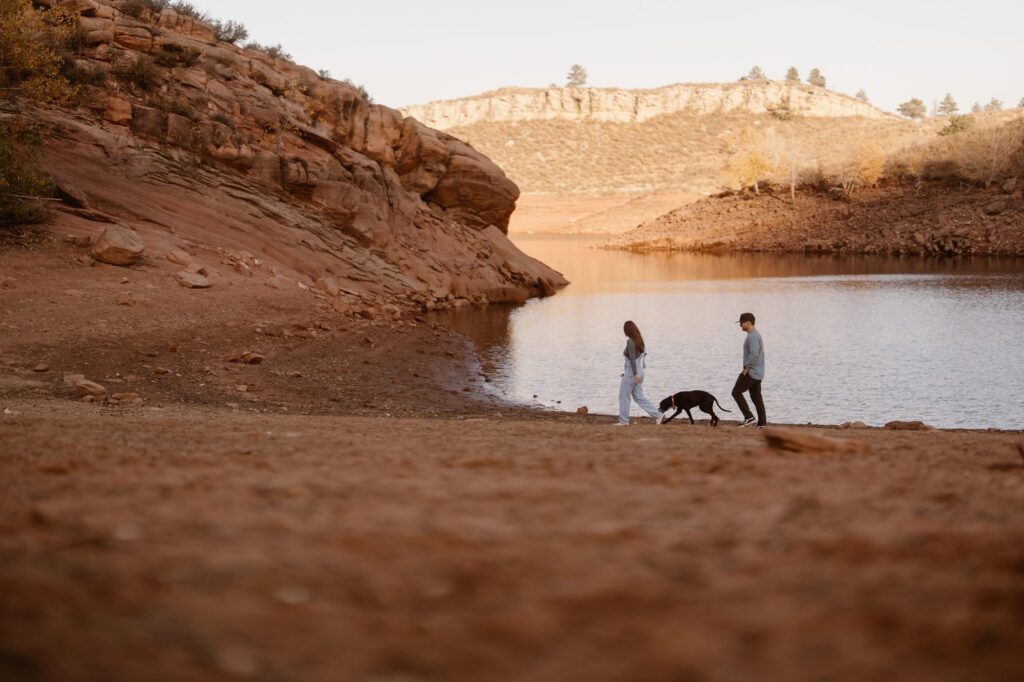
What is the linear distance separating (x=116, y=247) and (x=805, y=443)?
1578 centimetres

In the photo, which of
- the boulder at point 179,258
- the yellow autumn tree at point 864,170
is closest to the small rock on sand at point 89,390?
the boulder at point 179,258

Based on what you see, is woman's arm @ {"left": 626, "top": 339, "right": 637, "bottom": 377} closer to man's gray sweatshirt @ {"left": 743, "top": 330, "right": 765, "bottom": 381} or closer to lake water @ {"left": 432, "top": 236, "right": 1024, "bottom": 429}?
man's gray sweatshirt @ {"left": 743, "top": 330, "right": 765, "bottom": 381}

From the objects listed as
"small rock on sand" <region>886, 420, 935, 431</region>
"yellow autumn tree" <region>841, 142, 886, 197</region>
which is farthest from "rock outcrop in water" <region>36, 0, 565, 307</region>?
"yellow autumn tree" <region>841, 142, 886, 197</region>

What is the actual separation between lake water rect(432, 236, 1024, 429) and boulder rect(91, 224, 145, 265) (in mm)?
7910

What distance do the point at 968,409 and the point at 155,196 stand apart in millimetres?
19089

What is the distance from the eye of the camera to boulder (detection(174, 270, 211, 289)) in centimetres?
1800

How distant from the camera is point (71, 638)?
218cm

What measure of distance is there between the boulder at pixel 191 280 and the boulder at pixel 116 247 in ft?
2.99

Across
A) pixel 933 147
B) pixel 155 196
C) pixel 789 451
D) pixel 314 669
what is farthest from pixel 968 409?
pixel 933 147

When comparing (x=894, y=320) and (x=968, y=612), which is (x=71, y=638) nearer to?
(x=968, y=612)

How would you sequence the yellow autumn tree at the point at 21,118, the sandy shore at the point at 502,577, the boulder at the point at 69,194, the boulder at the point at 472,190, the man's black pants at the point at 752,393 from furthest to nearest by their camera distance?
1. the boulder at the point at 472,190
2. the boulder at the point at 69,194
3. the yellow autumn tree at the point at 21,118
4. the man's black pants at the point at 752,393
5. the sandy shore at the point at 502,577

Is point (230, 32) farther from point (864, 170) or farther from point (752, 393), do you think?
point (864, 170)

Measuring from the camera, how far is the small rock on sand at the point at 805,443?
5434 millimetres

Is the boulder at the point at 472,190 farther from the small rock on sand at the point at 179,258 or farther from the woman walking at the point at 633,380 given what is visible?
the woman walking at the point at 633,380
